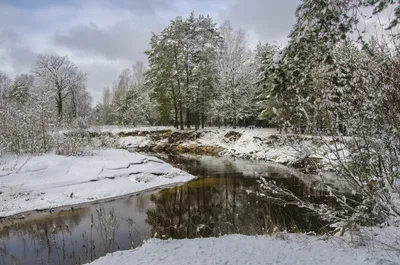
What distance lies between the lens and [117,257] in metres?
5.60

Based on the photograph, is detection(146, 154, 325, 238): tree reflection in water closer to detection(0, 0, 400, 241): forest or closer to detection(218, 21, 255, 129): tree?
detection(0, 0, 400, 241): forest

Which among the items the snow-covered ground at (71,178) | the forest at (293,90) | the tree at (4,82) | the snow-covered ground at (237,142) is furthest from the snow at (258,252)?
the tree at (4,82)

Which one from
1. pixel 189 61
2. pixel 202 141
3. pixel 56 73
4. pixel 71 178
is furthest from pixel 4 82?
pixel 71 178

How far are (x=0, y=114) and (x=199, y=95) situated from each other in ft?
65.3

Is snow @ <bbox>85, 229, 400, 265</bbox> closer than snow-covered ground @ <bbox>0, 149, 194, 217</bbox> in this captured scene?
Yes

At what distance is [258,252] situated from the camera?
5.10 meters

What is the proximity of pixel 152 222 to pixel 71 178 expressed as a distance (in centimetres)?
573

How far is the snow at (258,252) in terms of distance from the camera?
4.41 m

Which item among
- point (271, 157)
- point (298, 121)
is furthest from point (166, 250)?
point (271, 157)

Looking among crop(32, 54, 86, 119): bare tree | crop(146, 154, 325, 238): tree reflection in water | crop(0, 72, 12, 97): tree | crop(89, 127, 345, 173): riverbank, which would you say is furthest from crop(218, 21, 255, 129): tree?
crop(0, 72, 12, 97): tree

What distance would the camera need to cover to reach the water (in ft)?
25.6

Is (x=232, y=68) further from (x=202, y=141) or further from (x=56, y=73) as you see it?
(x=56, y=73)

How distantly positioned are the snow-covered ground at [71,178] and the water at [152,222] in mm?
1181

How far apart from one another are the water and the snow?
1145 mm
